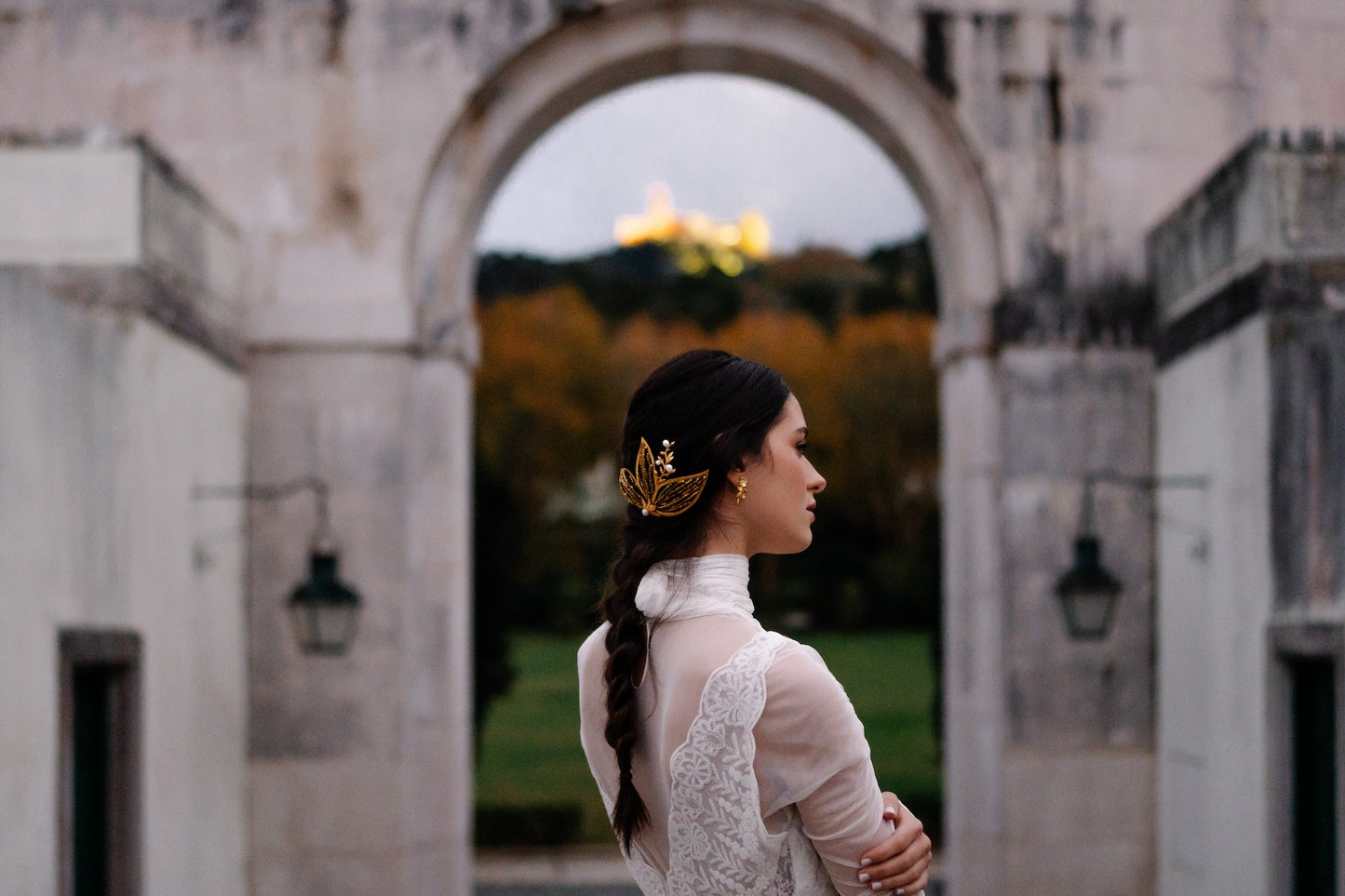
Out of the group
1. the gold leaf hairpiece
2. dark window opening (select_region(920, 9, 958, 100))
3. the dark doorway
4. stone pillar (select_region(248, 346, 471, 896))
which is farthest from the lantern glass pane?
the gold leaf hairpiece

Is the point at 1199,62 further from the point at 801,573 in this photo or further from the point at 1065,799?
the point at 801,573

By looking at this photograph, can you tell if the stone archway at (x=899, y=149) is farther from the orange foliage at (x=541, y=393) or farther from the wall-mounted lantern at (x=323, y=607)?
the orange foliage at (x=541, y=393)

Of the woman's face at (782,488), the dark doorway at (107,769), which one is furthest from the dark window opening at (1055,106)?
the woman's face at (782,488)

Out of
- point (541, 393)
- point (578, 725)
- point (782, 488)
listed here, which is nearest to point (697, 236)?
point (541, 393)

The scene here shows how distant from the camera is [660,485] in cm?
182

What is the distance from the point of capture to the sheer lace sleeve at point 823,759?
65.1 inches

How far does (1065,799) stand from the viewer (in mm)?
7113

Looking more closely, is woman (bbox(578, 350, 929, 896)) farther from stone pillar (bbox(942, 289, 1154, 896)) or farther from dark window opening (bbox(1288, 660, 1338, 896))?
stone pillar (bbox(942, 289, 1154, 896))

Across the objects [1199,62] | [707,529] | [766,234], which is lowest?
[707,529]

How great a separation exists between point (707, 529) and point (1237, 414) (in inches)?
189

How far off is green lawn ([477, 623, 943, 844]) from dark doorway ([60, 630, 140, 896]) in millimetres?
8223

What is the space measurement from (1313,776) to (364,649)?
4514mm

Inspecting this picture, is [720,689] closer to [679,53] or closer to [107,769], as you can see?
[107,769]

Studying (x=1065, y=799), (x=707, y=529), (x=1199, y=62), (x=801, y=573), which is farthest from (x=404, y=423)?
(x=801, y=573)
